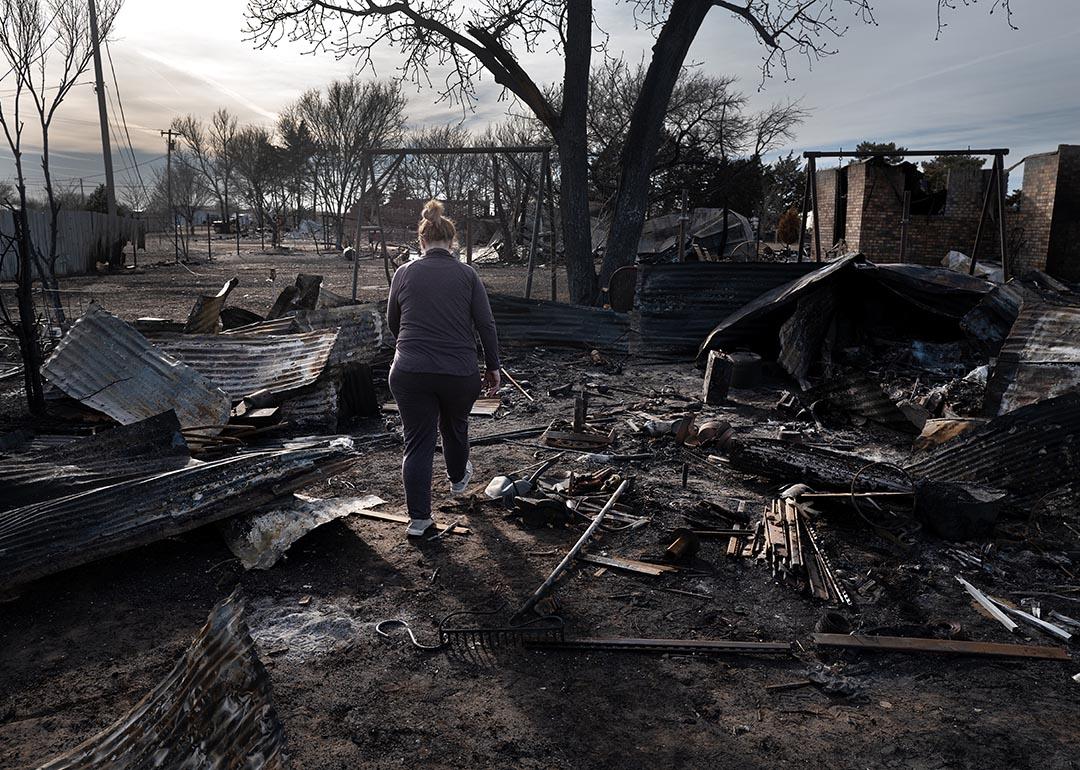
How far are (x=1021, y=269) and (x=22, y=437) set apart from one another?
23.1 metres

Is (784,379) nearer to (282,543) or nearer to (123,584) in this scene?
(282,543)

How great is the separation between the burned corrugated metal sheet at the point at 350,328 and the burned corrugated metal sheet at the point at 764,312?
4.35m

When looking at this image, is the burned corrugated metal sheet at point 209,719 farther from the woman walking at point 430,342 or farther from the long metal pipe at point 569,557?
the woman walking at point 430,342

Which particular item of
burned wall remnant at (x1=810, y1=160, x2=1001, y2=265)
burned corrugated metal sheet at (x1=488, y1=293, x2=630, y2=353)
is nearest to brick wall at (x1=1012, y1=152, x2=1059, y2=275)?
burned wall remnant at (x1=810, y1=160, x2=1001, y2=265)

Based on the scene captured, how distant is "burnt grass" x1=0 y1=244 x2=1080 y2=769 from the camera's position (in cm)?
260

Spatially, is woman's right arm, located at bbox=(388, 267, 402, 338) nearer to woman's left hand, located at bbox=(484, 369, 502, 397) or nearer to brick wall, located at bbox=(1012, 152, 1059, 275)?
woman's left hand, located at bbox=(484, 369, 502, 397)

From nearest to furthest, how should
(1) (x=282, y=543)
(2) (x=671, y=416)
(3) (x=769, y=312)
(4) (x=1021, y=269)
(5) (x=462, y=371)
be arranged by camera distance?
1. (1) (x=282, y=543)
2. (5) (x=462, y=371)
3. (2) (x=671, y=416)
4. (3) (x=769, y=312)
5. (4) (x=1021, y=269)

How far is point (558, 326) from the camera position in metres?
10.9

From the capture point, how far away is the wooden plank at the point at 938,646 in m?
3.18

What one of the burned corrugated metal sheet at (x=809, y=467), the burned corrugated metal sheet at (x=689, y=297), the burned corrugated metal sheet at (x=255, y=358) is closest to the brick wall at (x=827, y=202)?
Result: the burned corrugated metal sheet at (x=689, y=297)

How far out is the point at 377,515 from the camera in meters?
4.75

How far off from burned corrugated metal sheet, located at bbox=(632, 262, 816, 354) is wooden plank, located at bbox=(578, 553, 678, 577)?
654 cm

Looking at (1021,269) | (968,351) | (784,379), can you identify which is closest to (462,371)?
(784,379)

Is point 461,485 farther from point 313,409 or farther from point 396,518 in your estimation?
point 313,409
